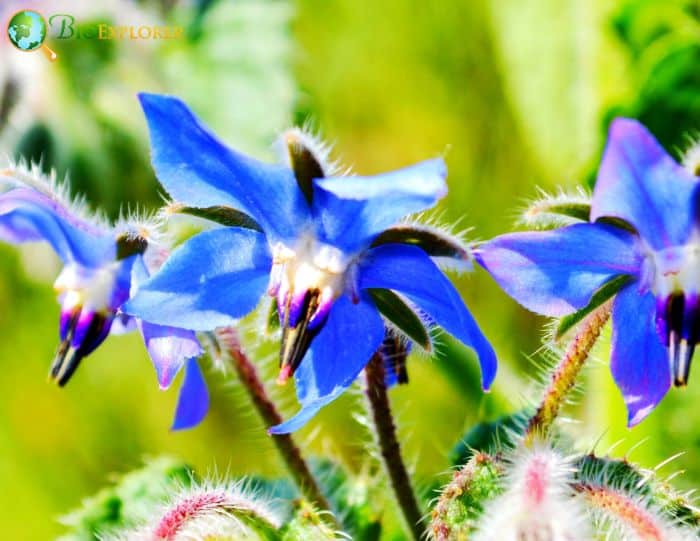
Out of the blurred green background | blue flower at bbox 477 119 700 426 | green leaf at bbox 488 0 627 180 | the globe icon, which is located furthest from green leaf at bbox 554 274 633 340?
the globe icon

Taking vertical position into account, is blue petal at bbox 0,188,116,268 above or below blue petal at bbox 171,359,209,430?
above

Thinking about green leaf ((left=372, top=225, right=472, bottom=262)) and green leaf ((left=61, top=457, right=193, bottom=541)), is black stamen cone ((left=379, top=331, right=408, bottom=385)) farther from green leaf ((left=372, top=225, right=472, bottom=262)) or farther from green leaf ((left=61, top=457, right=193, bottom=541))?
green leaf ((left=61, top=457, right=193, bottom=541))

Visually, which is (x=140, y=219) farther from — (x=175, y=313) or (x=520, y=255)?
(x=520, y=255)

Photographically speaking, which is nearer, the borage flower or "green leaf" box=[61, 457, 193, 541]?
the borage flower

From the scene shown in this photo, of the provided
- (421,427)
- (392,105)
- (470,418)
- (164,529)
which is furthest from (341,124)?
(164,529)

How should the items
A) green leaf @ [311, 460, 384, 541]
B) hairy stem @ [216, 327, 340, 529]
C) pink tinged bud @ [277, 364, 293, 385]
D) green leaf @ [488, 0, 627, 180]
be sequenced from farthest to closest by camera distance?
green leaf @ [488, 0, 627, 180] → green leaf @ [311, 460, 384, 541] → hairy stem @ [216, 327, 340, 529] → pink tinged bud @ [277, 364, 293, 385]

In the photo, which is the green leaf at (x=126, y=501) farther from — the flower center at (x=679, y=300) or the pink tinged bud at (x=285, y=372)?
the flower center at (x=679, y=300)

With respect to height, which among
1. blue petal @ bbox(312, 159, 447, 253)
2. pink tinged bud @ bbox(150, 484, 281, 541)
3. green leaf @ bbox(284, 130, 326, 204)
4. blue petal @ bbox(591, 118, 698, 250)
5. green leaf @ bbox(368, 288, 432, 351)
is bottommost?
pink tinged bud @ bbox(150, 484, 281, 541)
